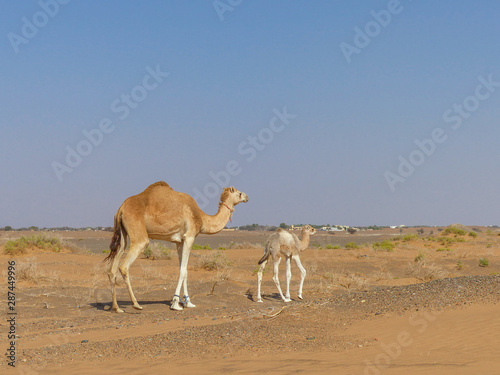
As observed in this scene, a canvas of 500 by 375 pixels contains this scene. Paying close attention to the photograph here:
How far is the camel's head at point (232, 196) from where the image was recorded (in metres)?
16.4

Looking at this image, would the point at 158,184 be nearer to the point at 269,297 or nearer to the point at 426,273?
the point at 269,297

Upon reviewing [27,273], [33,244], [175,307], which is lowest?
[175,307]

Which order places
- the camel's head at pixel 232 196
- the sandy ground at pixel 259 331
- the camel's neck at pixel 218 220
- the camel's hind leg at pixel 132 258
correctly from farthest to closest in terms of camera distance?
the camel's head at pixel 232 196 → the camel's neck at pixel 218 220 → the camel's hind leg at pixel 132 258 → the sandy ground at pixel 259 331

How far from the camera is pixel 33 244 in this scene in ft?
114

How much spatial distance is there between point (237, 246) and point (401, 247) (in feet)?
44.1

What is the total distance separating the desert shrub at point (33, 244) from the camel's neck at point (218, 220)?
2017 cm

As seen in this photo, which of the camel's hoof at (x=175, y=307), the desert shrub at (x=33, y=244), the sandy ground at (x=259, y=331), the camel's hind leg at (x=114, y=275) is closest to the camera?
the sandy ground at (x=259, y=331)

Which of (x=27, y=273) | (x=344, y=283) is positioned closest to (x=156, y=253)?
(x=27, y=273)

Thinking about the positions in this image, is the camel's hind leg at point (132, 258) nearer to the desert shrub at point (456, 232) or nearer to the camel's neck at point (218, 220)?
the camel's neck at point (218, 220)

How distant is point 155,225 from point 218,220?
6.84 feet

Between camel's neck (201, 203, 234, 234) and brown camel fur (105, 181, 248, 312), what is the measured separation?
30 mm

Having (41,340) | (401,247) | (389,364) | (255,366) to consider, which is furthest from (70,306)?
(401,247)

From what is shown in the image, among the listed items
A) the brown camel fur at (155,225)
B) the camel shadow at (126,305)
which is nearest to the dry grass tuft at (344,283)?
the camel shadow at (126,305)

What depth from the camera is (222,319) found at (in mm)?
12906
